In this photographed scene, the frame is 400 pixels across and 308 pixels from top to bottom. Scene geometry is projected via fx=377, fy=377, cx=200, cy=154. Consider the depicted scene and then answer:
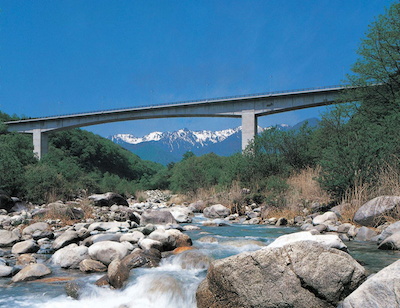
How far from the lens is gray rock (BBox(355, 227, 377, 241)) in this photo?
8109 mm

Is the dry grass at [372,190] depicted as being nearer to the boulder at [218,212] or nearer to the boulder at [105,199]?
the boulder at [218,212]

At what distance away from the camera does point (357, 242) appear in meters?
7.89

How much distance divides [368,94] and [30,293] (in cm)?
1746

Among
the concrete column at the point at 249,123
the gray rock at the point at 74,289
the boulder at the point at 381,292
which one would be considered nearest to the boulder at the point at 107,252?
the gray rock at the point at 74,289

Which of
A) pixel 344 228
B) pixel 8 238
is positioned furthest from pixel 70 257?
pixel 344 228

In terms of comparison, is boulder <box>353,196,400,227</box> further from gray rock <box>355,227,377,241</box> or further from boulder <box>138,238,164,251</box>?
boulder <box>138,238,164,251</box>

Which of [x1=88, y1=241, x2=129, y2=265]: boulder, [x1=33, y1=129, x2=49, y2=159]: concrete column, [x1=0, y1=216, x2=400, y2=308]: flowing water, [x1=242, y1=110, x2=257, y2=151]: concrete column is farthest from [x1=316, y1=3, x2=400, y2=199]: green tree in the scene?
[x1=33, y1=129, x2=49, y2=159]: concrete column

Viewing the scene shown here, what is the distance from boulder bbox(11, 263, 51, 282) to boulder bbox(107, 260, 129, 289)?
1.21 meters

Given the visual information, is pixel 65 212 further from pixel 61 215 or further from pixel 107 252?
pixel 107 252

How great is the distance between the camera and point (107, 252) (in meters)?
6.69

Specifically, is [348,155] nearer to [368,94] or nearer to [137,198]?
[368,94]

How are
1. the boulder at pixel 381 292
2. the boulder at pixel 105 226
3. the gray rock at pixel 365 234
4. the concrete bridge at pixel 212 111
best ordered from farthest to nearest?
1. the concrete bridge at pixel 212 111
2. the boulder at pixel 105 226
3. the gray rock at pixel 365 234
4. the boulder at pixel 381 292

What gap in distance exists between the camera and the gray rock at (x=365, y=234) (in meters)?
8.11

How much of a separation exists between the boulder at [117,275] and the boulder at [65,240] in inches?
110
